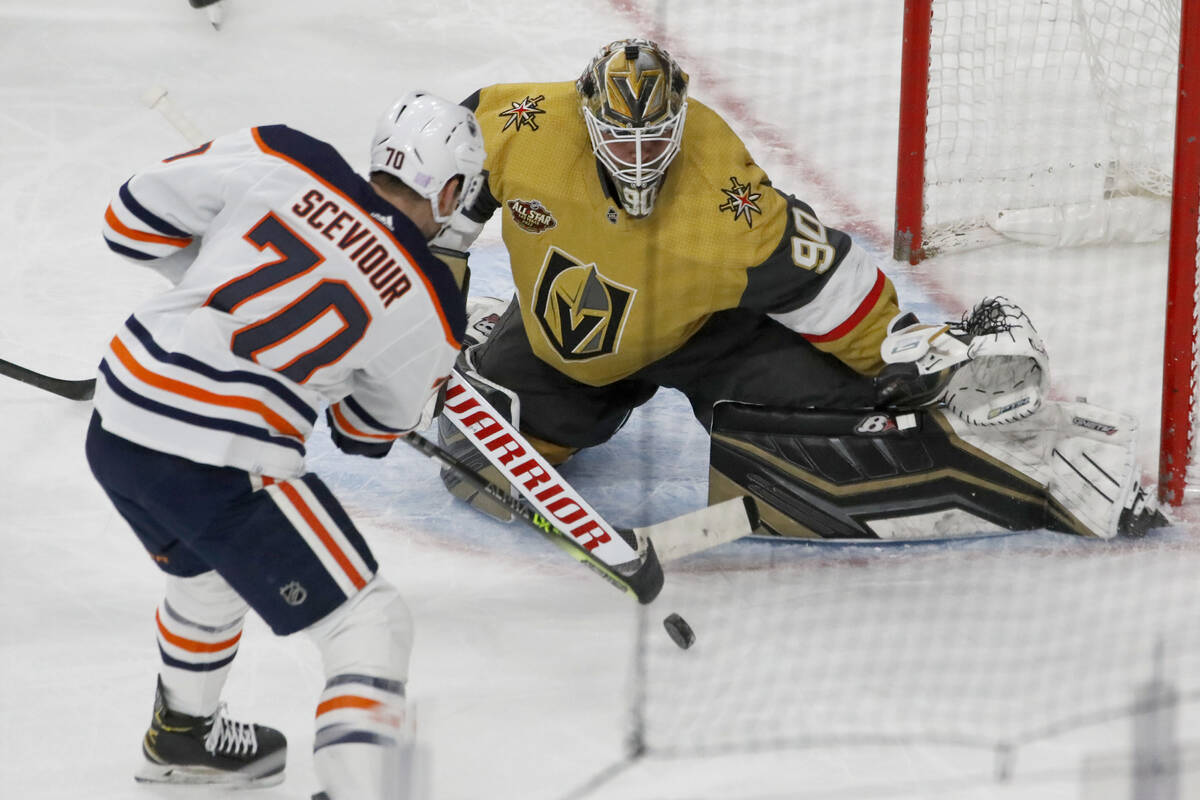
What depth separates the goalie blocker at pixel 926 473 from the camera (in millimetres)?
2908

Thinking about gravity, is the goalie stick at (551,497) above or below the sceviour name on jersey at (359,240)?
below

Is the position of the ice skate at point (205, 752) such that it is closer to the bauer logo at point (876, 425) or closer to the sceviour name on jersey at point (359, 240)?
the sceviour name on jersey at point (359, 240)

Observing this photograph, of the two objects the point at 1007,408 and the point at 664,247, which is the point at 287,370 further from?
the point at 1007,408

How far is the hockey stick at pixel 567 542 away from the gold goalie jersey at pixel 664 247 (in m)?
0.44

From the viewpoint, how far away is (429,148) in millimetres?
2078

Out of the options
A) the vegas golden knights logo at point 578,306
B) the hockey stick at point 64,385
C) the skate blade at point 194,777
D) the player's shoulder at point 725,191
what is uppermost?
the player's shoulder at point 725,191

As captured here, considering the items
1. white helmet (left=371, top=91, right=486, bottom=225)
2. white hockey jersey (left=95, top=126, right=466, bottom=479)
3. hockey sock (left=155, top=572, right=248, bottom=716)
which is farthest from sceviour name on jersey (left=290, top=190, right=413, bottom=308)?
hockey sock (left=155, top=572, right=248, bottom=716)

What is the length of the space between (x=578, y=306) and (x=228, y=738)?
1067mm

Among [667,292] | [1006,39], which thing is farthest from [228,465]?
[1006,39]

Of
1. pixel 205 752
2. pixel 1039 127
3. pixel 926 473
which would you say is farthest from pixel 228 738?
pixel 1039 127

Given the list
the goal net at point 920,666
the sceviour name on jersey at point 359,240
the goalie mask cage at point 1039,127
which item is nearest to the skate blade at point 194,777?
the goal net at point 920,666

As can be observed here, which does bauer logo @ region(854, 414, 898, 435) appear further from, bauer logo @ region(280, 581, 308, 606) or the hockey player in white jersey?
bauer logo @ region(280, 581, 308, 606)

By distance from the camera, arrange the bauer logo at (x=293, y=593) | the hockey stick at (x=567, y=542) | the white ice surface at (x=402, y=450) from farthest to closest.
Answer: the hockey stick at (x=567, y=542), the white ice surface at (x=402, y=450), the bauer logo at (x=293, y=593)

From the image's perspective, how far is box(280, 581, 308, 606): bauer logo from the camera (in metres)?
1.95
